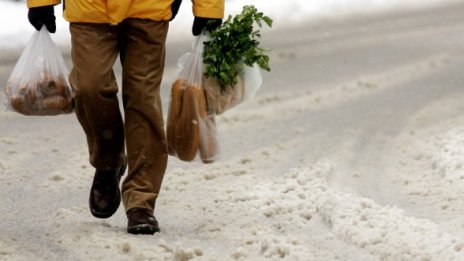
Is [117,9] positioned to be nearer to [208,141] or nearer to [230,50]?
[230,50]

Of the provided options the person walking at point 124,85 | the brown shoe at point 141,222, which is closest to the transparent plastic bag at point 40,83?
the person walking at point 124,85

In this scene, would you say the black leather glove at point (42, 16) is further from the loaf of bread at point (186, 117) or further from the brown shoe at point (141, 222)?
the brown shoe at point (141, 222)

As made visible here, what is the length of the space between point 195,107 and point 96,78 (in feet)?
1.68

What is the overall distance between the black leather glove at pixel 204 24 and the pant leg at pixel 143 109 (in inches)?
6.0

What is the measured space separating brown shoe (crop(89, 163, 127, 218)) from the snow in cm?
609

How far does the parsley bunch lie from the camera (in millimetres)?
6316

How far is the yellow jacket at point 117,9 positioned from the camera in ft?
19.6

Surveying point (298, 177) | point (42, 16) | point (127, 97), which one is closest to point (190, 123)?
point (127, 97)

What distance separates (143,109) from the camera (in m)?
6.22

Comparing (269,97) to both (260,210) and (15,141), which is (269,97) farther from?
(260,210)

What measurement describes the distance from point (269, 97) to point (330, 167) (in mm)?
2656

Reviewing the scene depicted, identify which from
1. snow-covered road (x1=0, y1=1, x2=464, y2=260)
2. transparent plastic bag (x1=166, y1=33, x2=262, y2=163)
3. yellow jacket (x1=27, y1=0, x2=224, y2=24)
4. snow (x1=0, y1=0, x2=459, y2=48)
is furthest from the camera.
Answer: snow (x1=0, y1=0, x2=459, y2=48)

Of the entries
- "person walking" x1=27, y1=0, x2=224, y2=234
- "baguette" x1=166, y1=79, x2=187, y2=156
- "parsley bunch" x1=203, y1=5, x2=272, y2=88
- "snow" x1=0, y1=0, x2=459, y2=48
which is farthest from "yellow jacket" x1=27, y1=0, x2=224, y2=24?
"snow" x1=0, y1=0, x2=459, y2=48

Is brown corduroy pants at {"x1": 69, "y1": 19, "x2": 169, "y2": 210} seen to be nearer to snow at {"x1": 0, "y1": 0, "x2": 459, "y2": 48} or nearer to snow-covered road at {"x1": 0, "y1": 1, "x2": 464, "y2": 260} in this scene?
snow-covered road at {"x1": 0, "y1": 1, "x2": 464, "y2": 260}
